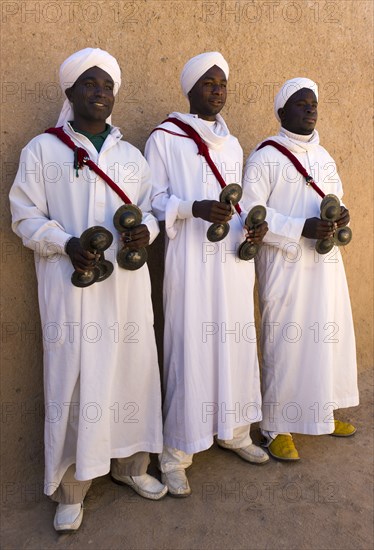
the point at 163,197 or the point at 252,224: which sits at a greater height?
the point at 163,197

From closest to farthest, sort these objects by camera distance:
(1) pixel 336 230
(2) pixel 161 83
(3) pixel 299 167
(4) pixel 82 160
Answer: (4) pixel 82 160, (1) pixel 336 230, (3) pixel 299 167, (2) pixel 161 83

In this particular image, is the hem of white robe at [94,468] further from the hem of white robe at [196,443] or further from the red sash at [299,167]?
the red sash at [299,167]

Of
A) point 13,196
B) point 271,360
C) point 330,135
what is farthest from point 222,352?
point 330,135

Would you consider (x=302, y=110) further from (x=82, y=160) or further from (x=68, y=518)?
(x=68, y=518)

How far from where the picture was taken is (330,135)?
16.0ft

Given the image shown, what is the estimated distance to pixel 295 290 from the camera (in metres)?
3.72

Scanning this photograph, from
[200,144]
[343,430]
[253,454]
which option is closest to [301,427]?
[253,454]

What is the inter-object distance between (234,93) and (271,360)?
2166 millimetres

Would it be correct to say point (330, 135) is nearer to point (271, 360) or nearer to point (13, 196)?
point (271, 360)

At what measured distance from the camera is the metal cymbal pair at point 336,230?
137 inches

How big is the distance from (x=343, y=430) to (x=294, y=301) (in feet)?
3.90

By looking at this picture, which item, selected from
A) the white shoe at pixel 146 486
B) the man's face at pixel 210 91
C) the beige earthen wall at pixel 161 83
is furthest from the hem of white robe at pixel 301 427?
the man's face at pixel 210 91

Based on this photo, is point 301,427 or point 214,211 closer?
point 214,211

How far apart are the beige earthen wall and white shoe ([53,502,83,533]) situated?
16.8 inches
